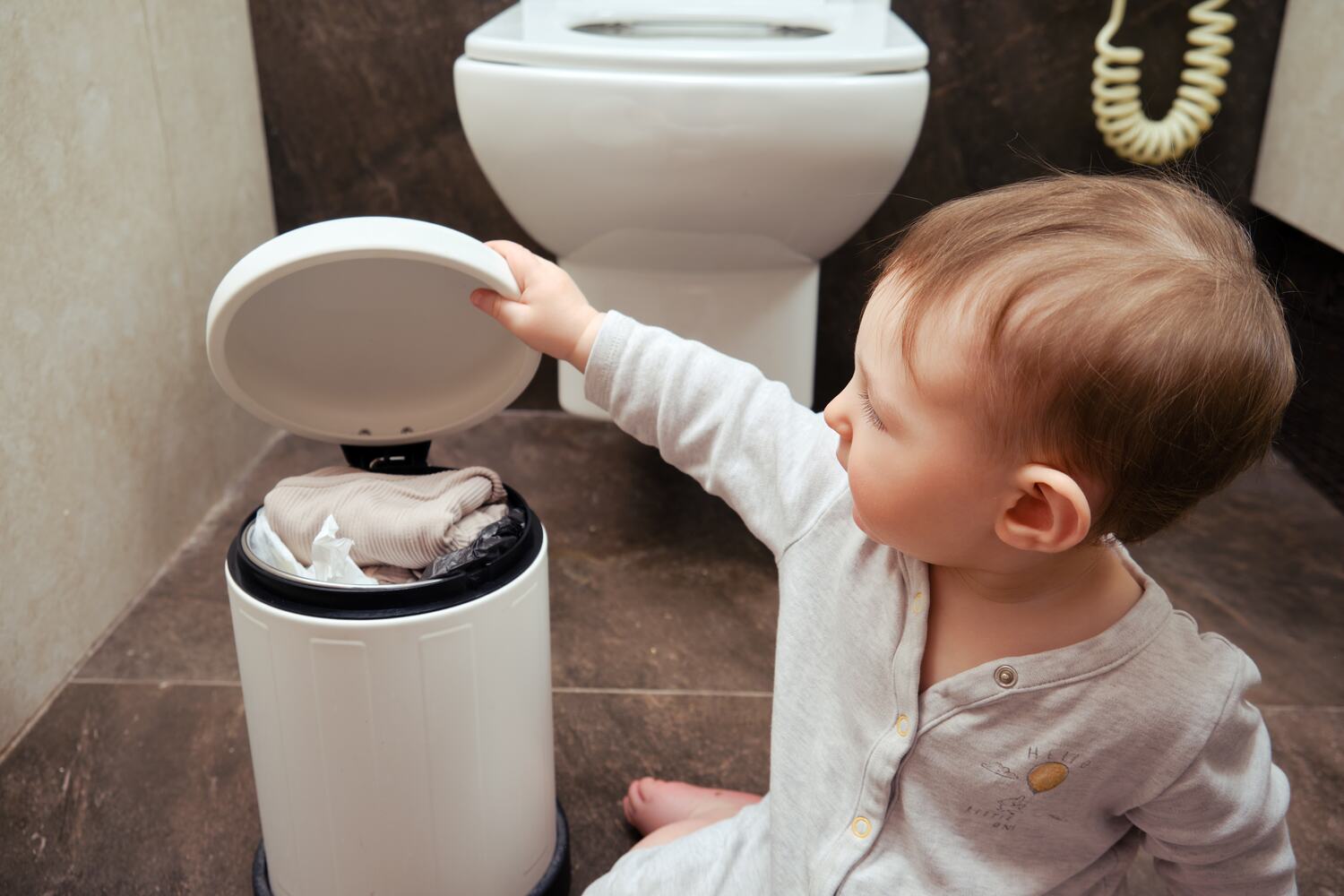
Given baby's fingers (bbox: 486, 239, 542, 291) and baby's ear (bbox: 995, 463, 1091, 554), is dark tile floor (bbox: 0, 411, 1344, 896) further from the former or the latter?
baby's fingers (bbox: 486, 239, 542, 291)

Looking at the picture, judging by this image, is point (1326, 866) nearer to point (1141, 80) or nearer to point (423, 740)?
point (423, 740)

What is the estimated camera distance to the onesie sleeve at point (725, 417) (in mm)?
705

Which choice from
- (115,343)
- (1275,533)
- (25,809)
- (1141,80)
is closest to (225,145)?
(115,343)

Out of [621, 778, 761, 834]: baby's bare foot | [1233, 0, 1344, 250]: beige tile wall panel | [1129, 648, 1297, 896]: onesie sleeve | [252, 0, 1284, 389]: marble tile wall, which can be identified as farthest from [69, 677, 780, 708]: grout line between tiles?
[1233, 0, 1344, 250]: beige tile wall panel

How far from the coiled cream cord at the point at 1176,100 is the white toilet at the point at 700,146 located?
364 mm

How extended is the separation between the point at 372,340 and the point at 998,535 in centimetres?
42

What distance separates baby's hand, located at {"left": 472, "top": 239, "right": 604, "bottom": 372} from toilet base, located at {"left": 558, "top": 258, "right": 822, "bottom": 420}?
0.47 m

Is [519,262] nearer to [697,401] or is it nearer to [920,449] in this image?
[697,401]

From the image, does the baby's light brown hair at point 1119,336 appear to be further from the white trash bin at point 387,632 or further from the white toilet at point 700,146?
the white toilet at point 700,146

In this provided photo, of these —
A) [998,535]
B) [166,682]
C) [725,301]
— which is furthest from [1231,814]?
[166,682]

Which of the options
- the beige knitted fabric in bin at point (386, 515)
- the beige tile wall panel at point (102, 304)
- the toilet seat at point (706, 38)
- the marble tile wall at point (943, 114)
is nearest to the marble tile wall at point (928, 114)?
the marble tile wall at point (943, 114)

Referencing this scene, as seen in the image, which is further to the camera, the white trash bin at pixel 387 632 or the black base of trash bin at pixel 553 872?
the black base of trash bin at pixel 553 872

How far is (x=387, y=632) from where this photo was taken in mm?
651

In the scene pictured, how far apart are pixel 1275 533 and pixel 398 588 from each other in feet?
3.67
